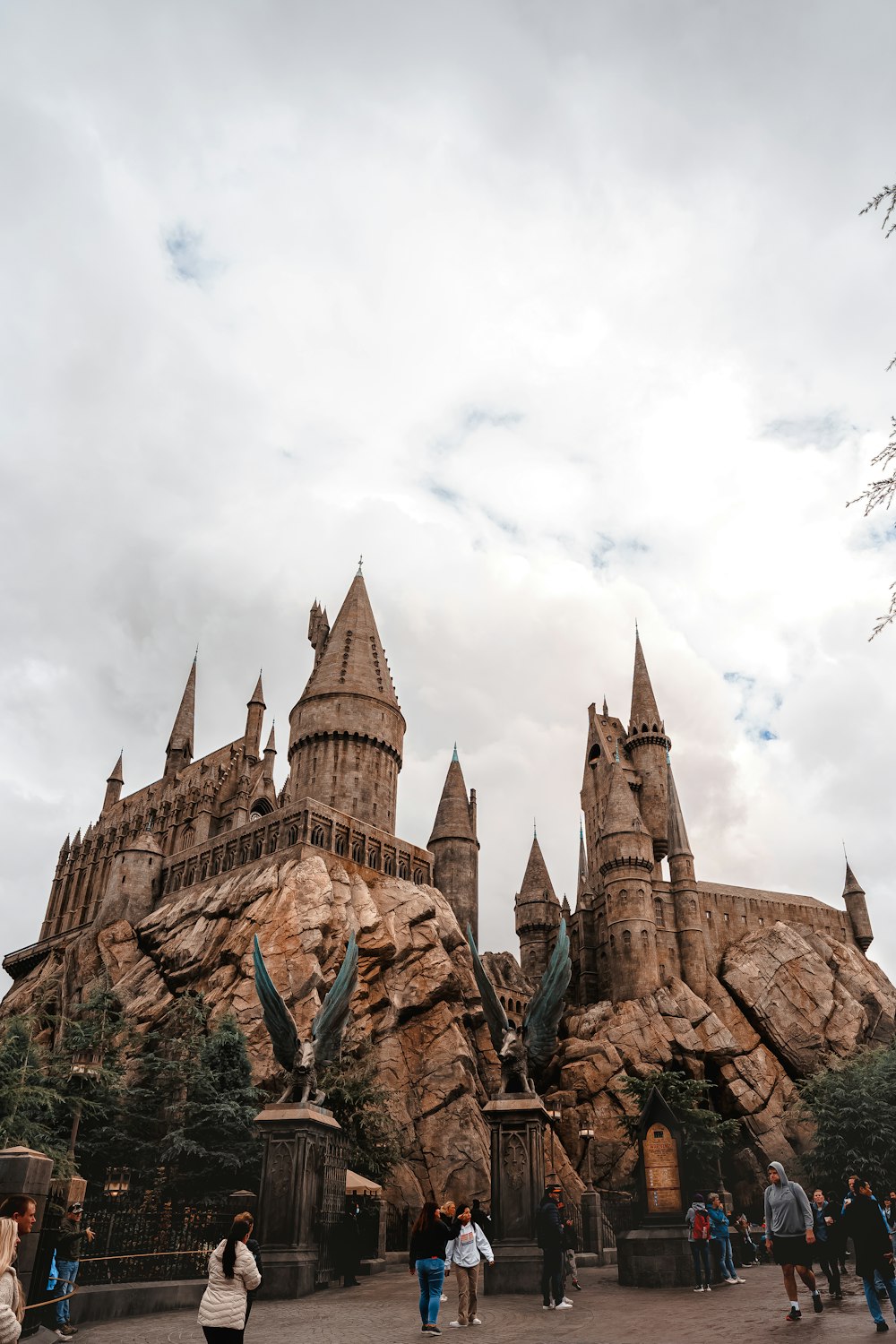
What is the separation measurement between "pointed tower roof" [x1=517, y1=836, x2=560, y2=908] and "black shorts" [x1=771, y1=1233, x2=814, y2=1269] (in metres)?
58.0

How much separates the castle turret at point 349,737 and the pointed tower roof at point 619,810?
58.3 ft

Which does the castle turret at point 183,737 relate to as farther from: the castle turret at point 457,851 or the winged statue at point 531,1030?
the winged statue at point 531,1030

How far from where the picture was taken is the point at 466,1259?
11219 millimetres

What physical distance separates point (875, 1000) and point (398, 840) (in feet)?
118

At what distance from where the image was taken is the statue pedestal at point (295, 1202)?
14555mm

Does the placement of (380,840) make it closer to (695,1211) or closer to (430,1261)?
(695,1211)

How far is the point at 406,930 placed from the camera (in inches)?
1572

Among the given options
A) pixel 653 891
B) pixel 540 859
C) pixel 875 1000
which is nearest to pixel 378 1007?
pixel 653 891

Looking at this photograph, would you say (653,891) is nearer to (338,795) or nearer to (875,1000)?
(875,1000)

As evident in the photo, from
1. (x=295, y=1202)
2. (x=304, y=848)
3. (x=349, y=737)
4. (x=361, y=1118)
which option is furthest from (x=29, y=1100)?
(x=349, y=737)

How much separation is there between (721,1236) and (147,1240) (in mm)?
8922

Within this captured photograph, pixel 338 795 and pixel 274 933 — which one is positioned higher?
pixel 338 795

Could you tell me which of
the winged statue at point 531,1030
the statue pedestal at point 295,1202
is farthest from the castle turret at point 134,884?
the winged statue at point 531,1030

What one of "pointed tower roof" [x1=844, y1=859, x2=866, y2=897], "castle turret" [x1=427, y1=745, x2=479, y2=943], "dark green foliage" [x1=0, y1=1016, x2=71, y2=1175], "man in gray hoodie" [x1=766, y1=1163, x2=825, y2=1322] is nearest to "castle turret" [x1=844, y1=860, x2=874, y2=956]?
"pointed tower roof" [x1=844, y1=859, x2=866, y2=897]
